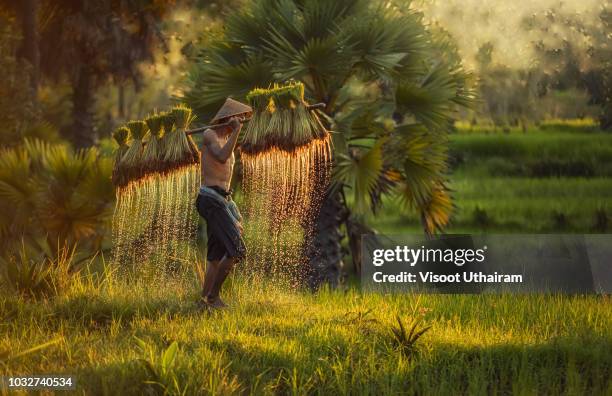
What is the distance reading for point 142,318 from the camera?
30.3 ft

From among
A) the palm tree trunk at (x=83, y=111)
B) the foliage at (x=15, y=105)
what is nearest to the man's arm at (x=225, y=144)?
the foliage at (x=15, y=105)

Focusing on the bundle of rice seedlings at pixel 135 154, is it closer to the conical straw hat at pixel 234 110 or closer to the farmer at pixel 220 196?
the farmer at pixel 220 196

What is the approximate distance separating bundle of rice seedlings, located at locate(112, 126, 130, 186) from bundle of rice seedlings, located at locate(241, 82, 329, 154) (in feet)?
3.98

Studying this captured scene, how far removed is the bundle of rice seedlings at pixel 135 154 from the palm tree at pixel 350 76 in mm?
3952

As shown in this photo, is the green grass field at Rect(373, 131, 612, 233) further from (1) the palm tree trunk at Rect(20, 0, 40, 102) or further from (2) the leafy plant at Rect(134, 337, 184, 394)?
(2) the leafy plant at Rect(134, 337, 184, 394)

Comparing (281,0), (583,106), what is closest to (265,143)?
(281,0)

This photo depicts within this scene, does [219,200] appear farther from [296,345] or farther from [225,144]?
[296,345]

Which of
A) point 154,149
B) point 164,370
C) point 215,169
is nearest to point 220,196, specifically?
point 215,169

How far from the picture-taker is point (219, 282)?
9.07 metres

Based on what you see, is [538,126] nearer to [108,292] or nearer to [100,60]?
[100,60]

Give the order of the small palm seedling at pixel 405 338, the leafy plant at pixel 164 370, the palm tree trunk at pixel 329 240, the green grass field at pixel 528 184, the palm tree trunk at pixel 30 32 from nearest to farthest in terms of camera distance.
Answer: the leafy plant at pixel 164 370 → the small palm seedling at pixel 405 338 → the palm tree trunk at pixel 329 240 → the palm tree trunk at pixel 30 32 → the green grass field at pixel 528 184

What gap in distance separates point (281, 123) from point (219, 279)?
153 centimetres

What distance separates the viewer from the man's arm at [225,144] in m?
8.48

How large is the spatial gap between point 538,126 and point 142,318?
987 inches
